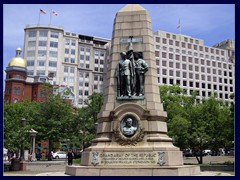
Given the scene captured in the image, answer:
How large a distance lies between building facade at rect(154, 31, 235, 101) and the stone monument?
7902 centimetres

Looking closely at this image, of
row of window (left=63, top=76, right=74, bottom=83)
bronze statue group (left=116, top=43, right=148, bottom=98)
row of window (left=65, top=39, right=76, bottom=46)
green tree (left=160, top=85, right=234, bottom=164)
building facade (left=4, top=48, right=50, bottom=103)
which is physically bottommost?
green tree (left=160, top=85, right=234, bottom=164)

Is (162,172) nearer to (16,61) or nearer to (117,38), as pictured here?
(117,38)

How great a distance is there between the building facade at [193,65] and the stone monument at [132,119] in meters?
79.0

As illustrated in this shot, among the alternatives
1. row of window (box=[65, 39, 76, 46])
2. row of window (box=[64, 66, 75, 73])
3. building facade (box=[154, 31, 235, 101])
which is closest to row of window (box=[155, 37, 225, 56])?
building facade (box=[154, 31, 235, 101])

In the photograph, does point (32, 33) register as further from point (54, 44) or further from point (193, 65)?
point (193, 65)

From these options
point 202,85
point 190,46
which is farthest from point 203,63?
point 190,46

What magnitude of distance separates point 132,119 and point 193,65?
90.6 meters

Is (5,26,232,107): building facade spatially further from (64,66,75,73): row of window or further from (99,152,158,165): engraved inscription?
(99,152,158,165): engraved inscription

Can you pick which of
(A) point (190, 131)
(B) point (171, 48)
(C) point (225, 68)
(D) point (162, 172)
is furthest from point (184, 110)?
(C) point (225, 68)

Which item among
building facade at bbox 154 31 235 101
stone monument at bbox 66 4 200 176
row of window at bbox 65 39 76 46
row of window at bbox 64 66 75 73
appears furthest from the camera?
building facade at bbox 154 31 235 101

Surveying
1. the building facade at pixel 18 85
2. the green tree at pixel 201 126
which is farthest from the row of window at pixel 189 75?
the green tree at pixel 201 126

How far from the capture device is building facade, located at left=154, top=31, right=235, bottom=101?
99250 millimetres

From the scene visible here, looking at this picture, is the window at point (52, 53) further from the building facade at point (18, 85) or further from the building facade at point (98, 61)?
the building facade at point (18, 85)

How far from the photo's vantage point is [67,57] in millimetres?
96062
